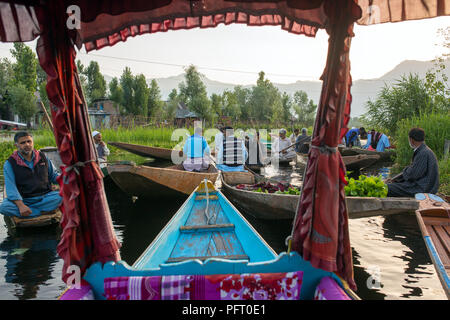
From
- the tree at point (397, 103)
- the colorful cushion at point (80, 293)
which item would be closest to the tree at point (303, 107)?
the tree at point (397, 103)

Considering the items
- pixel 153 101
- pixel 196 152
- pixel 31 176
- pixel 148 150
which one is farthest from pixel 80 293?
pixel 153 101

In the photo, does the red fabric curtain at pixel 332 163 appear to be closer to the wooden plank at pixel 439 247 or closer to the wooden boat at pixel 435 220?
the wooden plank at pixel 439 247

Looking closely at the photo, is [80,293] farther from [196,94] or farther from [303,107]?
[303,107]

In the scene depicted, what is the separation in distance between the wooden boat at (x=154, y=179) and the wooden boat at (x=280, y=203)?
2.56 feet

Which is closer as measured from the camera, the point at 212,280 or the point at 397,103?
the point at 212,280

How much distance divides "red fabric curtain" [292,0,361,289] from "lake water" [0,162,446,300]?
2.02 m

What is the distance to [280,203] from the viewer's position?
16.7 ft

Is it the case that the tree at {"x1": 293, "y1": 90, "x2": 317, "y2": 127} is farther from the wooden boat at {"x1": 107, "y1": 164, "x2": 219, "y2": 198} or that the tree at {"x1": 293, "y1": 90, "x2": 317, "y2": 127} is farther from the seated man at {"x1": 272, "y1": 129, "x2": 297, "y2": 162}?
the wooden boat at {"x1": 107, "y1": 164, "x2": 219, "y2": 198}

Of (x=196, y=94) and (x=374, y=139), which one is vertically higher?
(x=196, y=94)

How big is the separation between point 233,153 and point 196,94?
1493 inches
